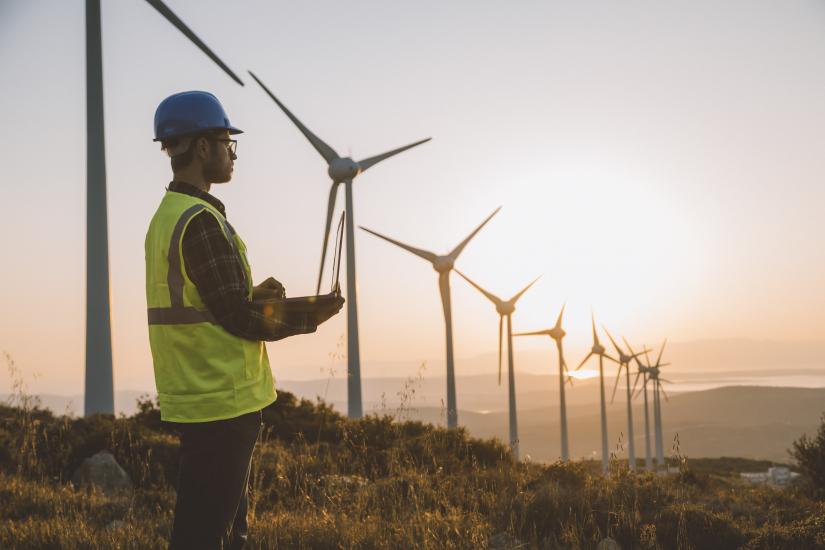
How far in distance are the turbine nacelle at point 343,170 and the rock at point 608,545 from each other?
80.4 ft

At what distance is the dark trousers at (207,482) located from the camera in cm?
296

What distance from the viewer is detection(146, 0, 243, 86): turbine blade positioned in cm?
1784

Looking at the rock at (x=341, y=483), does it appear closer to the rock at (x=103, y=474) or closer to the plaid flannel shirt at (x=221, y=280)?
the rock at (x=103, y=474)

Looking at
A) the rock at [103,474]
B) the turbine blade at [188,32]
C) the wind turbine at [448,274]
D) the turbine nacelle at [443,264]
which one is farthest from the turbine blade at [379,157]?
the rock at [103,474]

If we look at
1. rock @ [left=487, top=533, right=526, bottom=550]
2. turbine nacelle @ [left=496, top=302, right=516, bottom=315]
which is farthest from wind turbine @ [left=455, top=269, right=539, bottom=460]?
rock @ [left=487, top=533, right=526, bottom=550]

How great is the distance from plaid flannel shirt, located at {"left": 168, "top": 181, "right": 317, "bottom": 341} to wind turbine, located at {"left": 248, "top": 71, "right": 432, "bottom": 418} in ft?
71.8

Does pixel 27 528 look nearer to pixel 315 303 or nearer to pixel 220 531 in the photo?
pixel 220 531

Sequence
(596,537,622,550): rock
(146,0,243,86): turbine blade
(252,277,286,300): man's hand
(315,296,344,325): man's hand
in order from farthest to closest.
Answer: (146,0,243,86): turbine blade < (596,537,622,550): rock < (252,277,286,300): man's hand < (315,296,344,325): man's hand

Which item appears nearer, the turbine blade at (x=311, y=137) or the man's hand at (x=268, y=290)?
the man's hand at (x=268, y=290)

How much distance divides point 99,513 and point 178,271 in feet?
16.6

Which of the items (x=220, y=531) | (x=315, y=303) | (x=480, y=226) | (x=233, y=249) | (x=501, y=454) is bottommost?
(x=501, y=454)

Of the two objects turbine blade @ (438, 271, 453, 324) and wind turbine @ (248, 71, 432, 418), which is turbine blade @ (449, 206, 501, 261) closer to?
turbine blade @ (438, 271, 453, 324)

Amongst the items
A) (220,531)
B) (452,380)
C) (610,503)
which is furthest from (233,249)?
(452,380)

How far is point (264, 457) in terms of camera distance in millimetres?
11125
